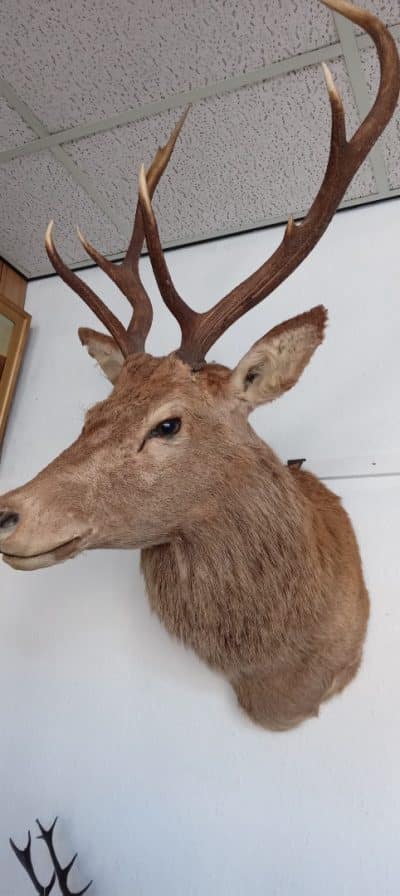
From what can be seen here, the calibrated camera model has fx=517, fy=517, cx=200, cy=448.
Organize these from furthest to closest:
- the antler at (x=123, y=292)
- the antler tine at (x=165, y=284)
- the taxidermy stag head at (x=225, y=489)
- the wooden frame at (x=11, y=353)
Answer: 1. the wooden frame at (x=11, y=353)
2. the antler at (x=123, y=292)
3. the antler tine at (x=165, y=284)
4. the taxidermy stag head at (x=225, y=489)

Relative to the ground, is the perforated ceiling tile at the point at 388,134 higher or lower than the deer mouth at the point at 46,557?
higher

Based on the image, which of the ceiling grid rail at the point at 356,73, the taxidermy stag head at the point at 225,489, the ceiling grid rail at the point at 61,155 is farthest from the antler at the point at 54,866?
the ceiling grid rail at the point at 356,73

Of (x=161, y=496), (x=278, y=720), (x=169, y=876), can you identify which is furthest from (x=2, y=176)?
(x=169, y=876)

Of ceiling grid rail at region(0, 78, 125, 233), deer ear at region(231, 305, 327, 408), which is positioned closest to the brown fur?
deer ear at region(231, 305, 327, 408)

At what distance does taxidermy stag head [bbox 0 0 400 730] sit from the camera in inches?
31.2

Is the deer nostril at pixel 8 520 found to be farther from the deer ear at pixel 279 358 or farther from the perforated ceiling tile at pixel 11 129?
the perforated ceiling tile at pixel 11 129

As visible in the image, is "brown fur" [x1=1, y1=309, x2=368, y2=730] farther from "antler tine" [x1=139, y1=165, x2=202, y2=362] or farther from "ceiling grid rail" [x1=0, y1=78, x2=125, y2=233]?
"ceiling grid rail" [x1=0, y1=78, x2=125, y2=233]

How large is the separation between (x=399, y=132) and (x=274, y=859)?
66.8 inches

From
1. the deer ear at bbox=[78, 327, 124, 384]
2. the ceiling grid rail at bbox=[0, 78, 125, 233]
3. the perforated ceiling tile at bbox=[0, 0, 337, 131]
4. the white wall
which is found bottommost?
the white wall

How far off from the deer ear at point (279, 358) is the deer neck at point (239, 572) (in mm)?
103

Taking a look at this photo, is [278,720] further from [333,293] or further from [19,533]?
[333,293]

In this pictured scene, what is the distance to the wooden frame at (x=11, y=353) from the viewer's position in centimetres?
171

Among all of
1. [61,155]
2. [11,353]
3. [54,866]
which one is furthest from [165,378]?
[54,866]

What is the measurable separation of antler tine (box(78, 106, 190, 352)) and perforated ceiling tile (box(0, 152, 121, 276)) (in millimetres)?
464
